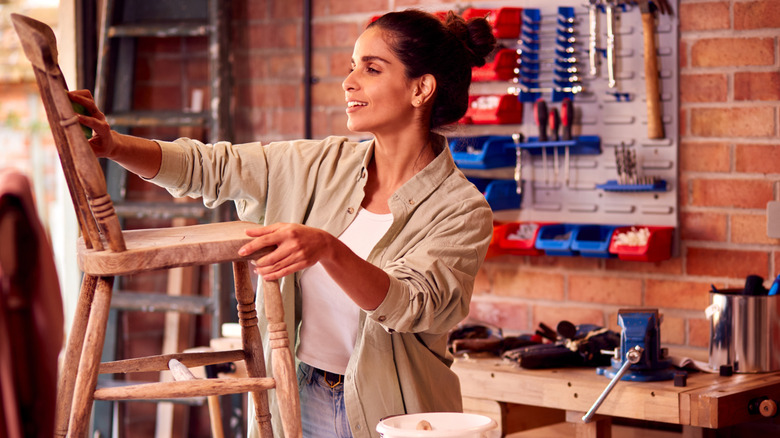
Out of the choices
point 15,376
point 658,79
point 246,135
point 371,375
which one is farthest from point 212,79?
point 15,376

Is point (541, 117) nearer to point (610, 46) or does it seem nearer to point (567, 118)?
point (567, 118)

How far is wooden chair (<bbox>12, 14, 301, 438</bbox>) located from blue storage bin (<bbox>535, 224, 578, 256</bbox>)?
4.55 feet

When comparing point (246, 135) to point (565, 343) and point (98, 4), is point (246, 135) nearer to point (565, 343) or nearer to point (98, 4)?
point (98, 4)

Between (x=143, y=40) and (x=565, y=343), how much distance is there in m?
2.12

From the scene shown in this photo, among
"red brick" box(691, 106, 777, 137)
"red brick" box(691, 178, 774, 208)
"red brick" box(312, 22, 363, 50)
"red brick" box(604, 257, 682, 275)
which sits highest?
"red brick" box(312, 22, 363, 50)

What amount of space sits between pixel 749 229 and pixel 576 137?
585 mm

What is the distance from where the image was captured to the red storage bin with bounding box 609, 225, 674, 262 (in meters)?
2.73

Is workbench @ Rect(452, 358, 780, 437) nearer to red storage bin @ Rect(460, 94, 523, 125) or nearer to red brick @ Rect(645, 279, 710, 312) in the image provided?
red brick @ Rect(645, 279, 710, 312)

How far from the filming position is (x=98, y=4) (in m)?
3.75

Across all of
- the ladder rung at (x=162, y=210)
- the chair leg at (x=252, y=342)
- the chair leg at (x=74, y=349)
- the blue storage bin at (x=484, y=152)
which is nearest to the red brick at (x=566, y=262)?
the blue storage bin at (x=484, y=152)

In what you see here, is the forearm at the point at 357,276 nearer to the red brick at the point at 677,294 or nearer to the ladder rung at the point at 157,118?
the red brick at the point at 677,294

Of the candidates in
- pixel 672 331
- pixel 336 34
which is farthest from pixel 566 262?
pixel 336 34

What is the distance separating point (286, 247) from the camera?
5.03 feet

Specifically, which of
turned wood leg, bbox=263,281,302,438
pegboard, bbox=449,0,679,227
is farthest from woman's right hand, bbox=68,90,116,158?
pegboard, bbox=449,0,679,227
